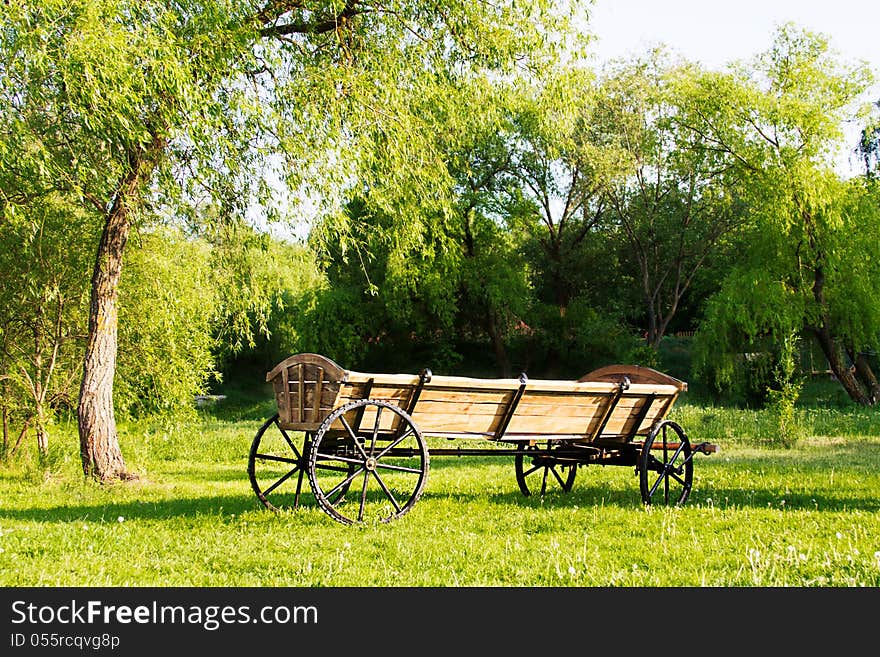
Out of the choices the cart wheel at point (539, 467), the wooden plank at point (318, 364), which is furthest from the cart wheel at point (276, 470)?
the cart wheel at point (539, 467)

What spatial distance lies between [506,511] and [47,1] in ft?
20.1

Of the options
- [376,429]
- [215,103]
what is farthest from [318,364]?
[215,103]

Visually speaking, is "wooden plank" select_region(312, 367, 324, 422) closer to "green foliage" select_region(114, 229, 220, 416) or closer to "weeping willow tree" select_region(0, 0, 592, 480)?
"weeping willow tree" select_region(0, 0, 592, 480)

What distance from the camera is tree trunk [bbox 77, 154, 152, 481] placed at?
393 inches

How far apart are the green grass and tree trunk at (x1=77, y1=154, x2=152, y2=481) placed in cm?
34

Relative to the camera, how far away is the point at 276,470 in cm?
1205

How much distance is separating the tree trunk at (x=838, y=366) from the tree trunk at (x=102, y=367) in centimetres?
1971

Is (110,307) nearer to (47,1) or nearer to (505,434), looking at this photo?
(47,1)

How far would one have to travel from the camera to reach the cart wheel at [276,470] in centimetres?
701

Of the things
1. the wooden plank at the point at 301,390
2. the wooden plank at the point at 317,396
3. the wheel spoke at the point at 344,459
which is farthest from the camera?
the wooden plank at the point at 301,390

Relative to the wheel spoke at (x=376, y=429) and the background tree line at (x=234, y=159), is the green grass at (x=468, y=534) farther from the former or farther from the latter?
the background tree line at (x=234, y=159)

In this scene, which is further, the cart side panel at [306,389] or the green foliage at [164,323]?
the green foliage at [164,323]

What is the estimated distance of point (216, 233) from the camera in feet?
34.5

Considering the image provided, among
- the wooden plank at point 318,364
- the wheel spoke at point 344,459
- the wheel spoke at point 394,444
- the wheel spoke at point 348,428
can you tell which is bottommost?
the wheel spoke at point 344,459
